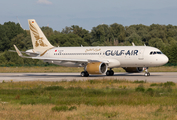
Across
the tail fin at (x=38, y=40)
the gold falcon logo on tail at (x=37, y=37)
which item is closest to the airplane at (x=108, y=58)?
the tail fin at (x=38, y=40)

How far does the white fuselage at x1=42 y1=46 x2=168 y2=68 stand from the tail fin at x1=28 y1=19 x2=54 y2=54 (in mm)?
4876

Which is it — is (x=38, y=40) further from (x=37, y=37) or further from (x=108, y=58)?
(x=108, y=58)

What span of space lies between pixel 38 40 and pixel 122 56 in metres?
16.0

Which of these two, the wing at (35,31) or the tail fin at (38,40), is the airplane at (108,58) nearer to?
the tail fin at (38,40)

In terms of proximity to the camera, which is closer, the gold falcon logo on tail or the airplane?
the airplane

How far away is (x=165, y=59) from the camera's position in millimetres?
36281

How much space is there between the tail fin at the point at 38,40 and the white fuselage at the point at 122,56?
16.0 feet

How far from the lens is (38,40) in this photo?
155ft

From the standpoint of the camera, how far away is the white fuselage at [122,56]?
121 feet

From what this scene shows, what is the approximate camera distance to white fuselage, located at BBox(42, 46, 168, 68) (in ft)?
121

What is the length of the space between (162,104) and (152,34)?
119 meters

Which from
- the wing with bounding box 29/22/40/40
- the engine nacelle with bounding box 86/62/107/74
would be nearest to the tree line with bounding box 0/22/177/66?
the wing with bounding box 29/22/40/40

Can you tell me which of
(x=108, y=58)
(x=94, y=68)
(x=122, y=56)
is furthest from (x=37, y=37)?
(x=122, y=56)

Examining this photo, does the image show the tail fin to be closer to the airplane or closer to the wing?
the wing
